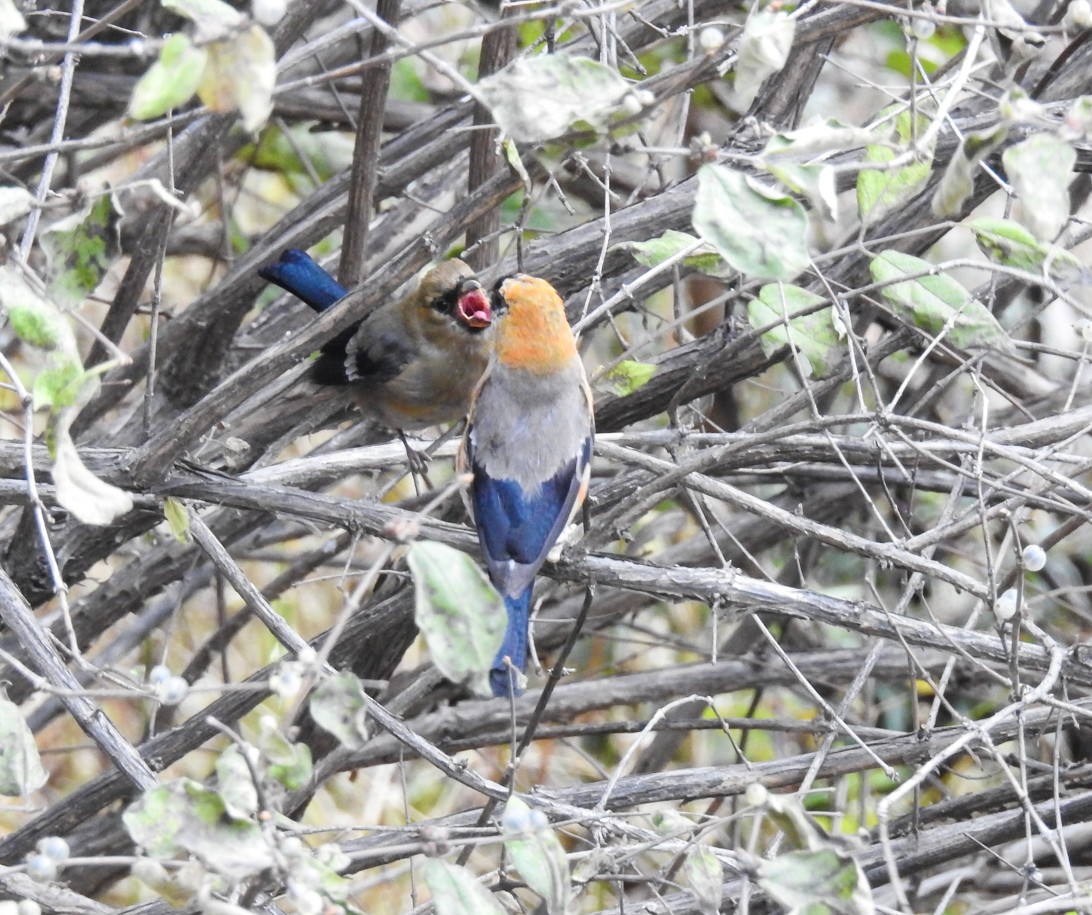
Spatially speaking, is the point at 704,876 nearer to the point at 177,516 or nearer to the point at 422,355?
the point at 177,516

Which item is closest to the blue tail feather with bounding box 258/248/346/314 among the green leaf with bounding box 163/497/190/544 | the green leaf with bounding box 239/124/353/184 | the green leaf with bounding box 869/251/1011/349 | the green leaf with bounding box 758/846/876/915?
the green leaf with bounding box 239/124/353/184

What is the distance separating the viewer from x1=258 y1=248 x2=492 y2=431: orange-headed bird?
398 cm

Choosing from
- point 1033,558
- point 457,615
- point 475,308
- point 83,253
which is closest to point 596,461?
point 475,308

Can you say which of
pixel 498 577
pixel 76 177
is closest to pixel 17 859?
pixel 498 577

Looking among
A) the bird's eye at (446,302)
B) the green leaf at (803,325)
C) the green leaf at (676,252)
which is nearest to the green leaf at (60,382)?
the green leaf at (676,252)

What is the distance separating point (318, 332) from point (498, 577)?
2.69 feet

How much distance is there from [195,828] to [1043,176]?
136 centimetres

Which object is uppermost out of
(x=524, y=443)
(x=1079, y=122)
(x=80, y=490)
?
(x=1079, y=122)

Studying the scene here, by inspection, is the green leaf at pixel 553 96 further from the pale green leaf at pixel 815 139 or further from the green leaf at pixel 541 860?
the green leaf at pixel 541 860

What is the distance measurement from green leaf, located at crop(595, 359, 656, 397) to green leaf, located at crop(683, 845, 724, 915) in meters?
1.11

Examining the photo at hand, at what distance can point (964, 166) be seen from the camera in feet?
6.36

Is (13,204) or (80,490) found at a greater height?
(13,204)

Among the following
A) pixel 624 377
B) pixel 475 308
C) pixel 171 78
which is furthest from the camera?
pixel 475 308

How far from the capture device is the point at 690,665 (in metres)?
4.05
